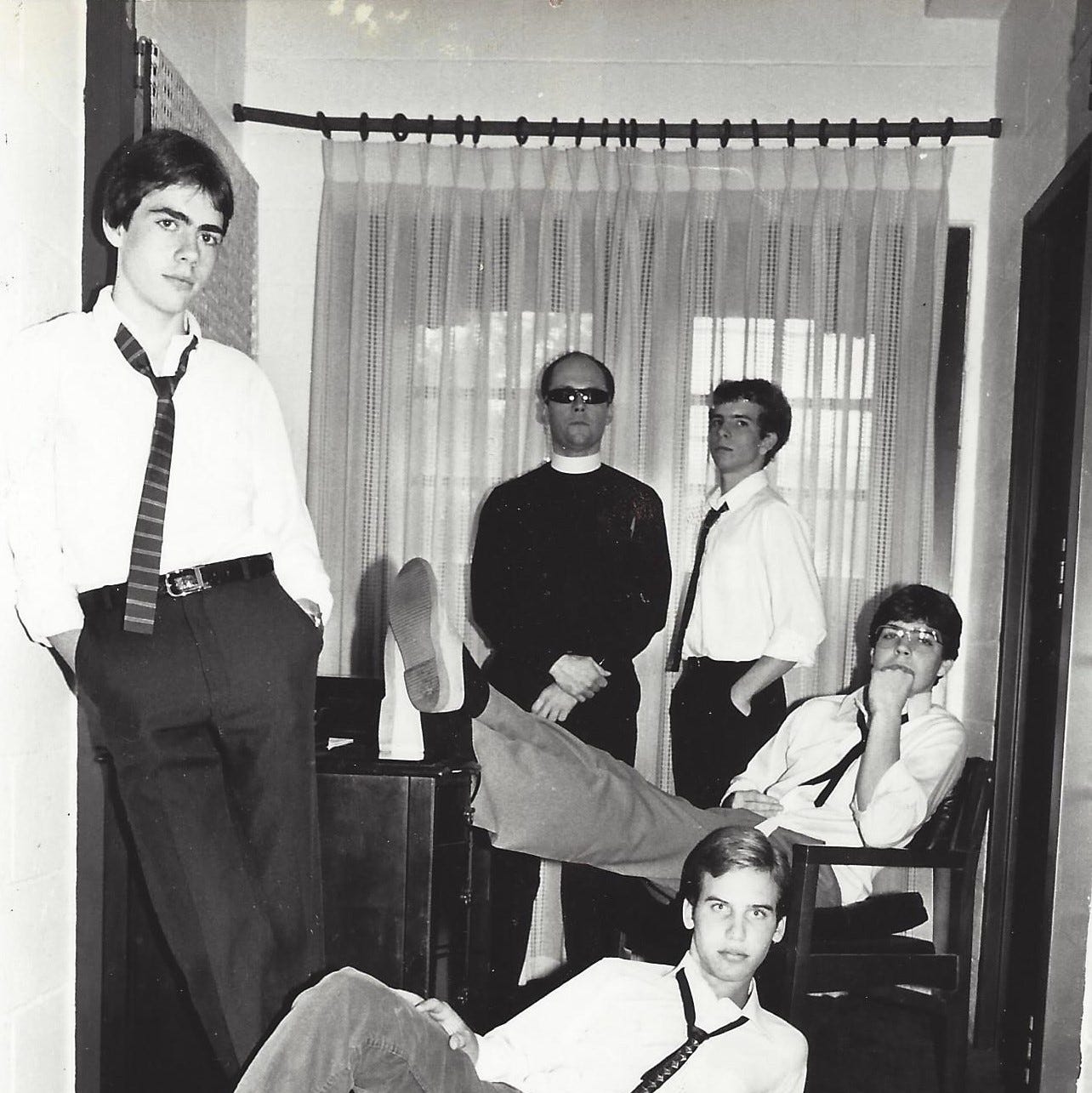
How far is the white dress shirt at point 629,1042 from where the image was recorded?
5.95 ft

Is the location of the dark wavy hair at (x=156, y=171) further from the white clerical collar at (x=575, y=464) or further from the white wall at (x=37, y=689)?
the white clerical collar at (x=575, y=464)

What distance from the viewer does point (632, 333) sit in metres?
3.43

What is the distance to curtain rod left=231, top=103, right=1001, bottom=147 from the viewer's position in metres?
3.34

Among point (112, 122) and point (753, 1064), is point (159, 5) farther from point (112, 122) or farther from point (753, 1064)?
point (753, 1064)

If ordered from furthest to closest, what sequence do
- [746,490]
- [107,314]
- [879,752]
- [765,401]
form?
[765,401] < [746,490] < [879,752] < [107,314]

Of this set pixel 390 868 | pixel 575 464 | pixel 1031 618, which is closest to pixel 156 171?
pixel 390 868

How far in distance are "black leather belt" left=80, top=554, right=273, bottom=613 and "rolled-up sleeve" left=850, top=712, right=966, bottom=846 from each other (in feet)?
4.22

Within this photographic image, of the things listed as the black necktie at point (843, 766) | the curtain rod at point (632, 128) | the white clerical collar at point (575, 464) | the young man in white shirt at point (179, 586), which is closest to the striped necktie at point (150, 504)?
the young man in white shirt at point (179, 586)

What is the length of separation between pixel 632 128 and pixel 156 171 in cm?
185

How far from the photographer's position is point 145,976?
2068mm

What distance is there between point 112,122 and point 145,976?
1417 mm

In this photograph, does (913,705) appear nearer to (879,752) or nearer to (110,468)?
(879,752)

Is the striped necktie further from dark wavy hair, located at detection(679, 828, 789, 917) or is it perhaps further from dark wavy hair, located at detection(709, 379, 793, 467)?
dark wavy hair, located at detection(709, 379, 793, 467)

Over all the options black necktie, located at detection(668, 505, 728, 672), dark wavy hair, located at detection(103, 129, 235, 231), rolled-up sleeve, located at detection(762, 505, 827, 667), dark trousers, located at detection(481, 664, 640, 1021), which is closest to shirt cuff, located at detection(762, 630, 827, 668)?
rolled-up sleeve, located at detection(762, 505, 827, 667)
